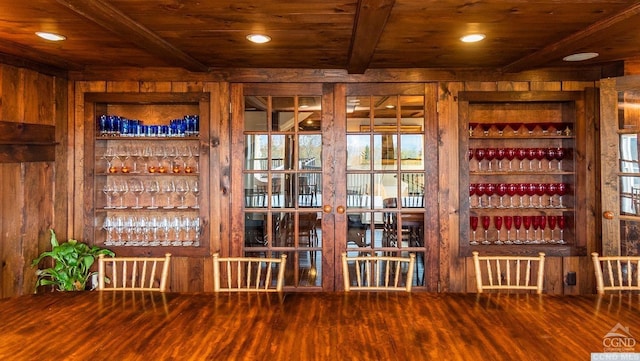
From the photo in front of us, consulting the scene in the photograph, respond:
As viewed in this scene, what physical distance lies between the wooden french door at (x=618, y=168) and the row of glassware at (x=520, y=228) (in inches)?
17.7

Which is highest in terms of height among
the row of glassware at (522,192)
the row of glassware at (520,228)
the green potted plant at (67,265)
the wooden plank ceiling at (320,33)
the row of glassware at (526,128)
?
Answer: the wooden plank ceiling at (320,33)

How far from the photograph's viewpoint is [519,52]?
9.75 ft

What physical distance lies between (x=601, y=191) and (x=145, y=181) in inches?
144

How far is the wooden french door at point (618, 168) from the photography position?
128 inches

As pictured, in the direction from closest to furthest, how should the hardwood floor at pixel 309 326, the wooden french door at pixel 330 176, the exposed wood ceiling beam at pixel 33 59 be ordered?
the hardwood floor at pixel 309 326 → the exposed wood ceiling beam at pixel 33 59 → the wooden french door at pixel 330 176

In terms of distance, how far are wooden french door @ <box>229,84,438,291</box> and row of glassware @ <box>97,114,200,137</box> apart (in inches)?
15.4

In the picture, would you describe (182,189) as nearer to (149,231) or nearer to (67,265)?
(149,231)

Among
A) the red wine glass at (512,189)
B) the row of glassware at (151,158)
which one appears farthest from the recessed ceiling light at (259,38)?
the red wine glass at (512,189)

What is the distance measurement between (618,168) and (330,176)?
2141mm

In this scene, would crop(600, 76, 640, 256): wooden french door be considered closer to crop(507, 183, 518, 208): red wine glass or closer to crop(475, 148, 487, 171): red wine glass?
crop(507, 183, 518, 208): red wine glass

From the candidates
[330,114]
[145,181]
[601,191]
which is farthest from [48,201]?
[601,191]

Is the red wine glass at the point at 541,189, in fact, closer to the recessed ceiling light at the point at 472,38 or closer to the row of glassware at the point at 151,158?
the recessed ceiling light at the point at 472,38

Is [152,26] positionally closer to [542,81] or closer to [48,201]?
[48,201]

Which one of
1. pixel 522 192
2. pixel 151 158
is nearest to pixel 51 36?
pixel 151 158
